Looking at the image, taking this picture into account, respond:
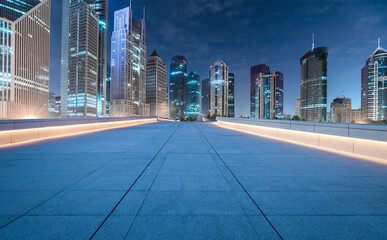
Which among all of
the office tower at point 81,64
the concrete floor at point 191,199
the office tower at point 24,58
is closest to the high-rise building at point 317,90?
the concrete floor at point 191,199

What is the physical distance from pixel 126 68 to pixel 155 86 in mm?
35704

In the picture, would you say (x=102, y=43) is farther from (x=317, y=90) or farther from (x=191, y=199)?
(x=317, y=90)

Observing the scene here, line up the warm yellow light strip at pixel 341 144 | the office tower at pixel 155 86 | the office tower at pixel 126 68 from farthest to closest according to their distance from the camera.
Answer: the office tower at pixel 155 86, the office tower at pixel 126 68, the warm yellow light strip at pixel 341 144

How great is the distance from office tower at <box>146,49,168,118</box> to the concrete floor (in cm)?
18019

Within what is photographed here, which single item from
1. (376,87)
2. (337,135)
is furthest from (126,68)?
(376,87)

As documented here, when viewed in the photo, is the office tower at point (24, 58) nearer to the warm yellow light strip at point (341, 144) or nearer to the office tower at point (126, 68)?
the office tower at point (126, 68)

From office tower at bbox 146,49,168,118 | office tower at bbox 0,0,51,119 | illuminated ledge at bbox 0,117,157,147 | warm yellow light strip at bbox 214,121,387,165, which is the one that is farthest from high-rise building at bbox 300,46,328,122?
office tower at bbox 0,0,51,119

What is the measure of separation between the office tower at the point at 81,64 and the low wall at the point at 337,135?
522 ft

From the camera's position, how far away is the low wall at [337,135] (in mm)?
5629

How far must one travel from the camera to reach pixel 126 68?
500ft

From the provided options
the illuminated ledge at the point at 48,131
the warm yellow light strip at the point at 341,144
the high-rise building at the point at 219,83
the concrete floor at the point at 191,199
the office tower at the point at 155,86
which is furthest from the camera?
the high-rise building at the point at 219,83

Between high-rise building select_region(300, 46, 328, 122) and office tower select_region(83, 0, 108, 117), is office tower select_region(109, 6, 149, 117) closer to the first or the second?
office tower select_region(83, 0, 108, 117)

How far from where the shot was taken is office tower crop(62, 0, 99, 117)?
139 meters

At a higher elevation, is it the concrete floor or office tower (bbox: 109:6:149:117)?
office tower (bbox: 109:6:149:117)
